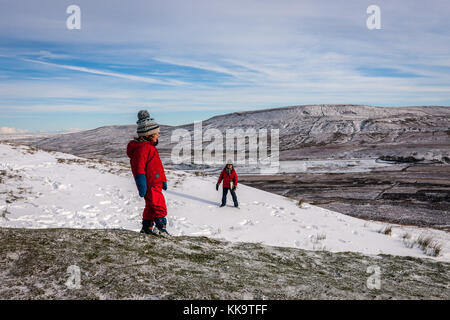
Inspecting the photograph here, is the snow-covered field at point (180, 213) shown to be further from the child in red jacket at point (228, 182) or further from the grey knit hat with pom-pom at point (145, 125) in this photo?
the grey knit hat with pom-pom at point (145, 125)

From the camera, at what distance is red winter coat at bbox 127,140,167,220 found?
14.1 feet

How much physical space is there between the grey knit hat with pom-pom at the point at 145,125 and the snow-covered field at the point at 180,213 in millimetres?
3680

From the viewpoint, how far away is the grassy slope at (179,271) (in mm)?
2354

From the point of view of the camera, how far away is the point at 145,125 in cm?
445

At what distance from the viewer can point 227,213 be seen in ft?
32.4

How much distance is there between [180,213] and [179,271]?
6527 mm

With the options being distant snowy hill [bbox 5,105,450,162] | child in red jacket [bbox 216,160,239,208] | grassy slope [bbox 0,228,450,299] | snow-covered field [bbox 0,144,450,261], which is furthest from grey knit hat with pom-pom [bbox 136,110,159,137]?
distant snowy hill [bbox 5,105,450,162]

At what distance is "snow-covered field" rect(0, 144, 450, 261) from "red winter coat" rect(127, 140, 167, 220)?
3076 millimetres

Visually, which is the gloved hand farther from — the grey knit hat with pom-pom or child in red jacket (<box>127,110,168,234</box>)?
the grey knit hat with pom-pom

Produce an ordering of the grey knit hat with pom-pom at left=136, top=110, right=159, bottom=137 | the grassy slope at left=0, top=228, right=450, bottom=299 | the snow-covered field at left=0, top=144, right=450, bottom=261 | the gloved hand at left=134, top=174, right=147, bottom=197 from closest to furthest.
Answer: the grassy slope at left=0, top=228, right=450, bottom=299 → the gloved hand at left=134, top=174, right=147, bottom=197 → the grey knit hat with pom-pom at left=136, top=110, right=159, bottom=137 → the snow-covered field at left=0, top=144, right=450, bottom=261

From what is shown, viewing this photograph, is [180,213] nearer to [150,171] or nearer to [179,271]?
[150,171]

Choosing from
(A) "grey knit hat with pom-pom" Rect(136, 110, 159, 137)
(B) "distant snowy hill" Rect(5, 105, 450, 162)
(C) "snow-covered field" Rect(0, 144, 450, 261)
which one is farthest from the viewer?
(B) "distant snowy hill" Rect(5, 105, 450, 162)

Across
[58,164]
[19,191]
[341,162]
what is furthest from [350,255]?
[341,162]

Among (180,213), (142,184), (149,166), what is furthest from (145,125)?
(180,213)
